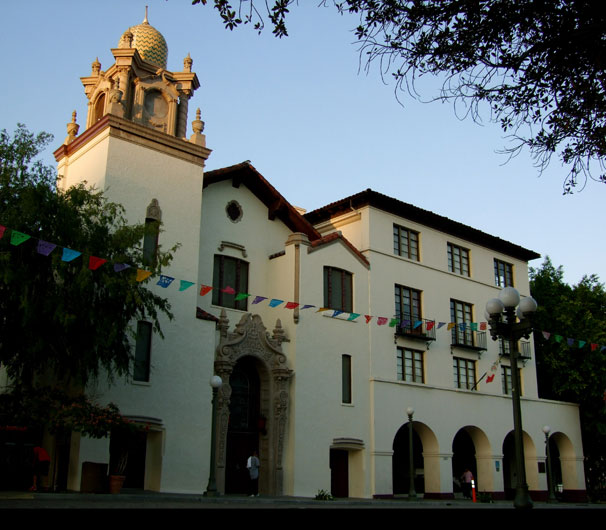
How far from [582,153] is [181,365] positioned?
16.3m

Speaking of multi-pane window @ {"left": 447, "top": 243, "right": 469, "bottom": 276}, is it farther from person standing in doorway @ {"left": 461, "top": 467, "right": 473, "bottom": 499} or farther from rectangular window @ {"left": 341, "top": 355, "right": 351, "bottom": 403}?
person standing in doorway @ {"left": 461, "top": 467, "right": 473, "bottom": 499}

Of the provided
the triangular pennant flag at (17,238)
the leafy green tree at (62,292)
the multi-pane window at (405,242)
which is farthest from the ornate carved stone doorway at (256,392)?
the triangular pennant flag at (17,238)

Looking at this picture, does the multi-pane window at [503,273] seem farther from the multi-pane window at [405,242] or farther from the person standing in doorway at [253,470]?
the person standing in doorway at [253,470]

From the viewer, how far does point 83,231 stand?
19.8 m

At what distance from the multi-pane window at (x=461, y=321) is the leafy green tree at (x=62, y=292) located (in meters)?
18.9

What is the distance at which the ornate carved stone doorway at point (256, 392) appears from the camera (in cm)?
2617

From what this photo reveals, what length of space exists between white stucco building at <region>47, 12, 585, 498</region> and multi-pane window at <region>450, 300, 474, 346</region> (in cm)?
12

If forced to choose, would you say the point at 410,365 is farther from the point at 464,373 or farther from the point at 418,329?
the point at 464,373

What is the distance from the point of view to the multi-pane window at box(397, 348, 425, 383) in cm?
3200

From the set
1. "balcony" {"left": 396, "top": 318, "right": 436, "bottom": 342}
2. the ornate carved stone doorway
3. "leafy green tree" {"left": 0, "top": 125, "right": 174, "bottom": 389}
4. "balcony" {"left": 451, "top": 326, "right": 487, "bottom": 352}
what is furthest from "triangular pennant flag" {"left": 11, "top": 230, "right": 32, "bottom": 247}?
"balcony" {"left": 451, "top": 326, "right": 487, "bottom": 352}

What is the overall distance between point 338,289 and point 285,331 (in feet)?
11.6

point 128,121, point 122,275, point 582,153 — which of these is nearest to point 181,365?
point 122,275
